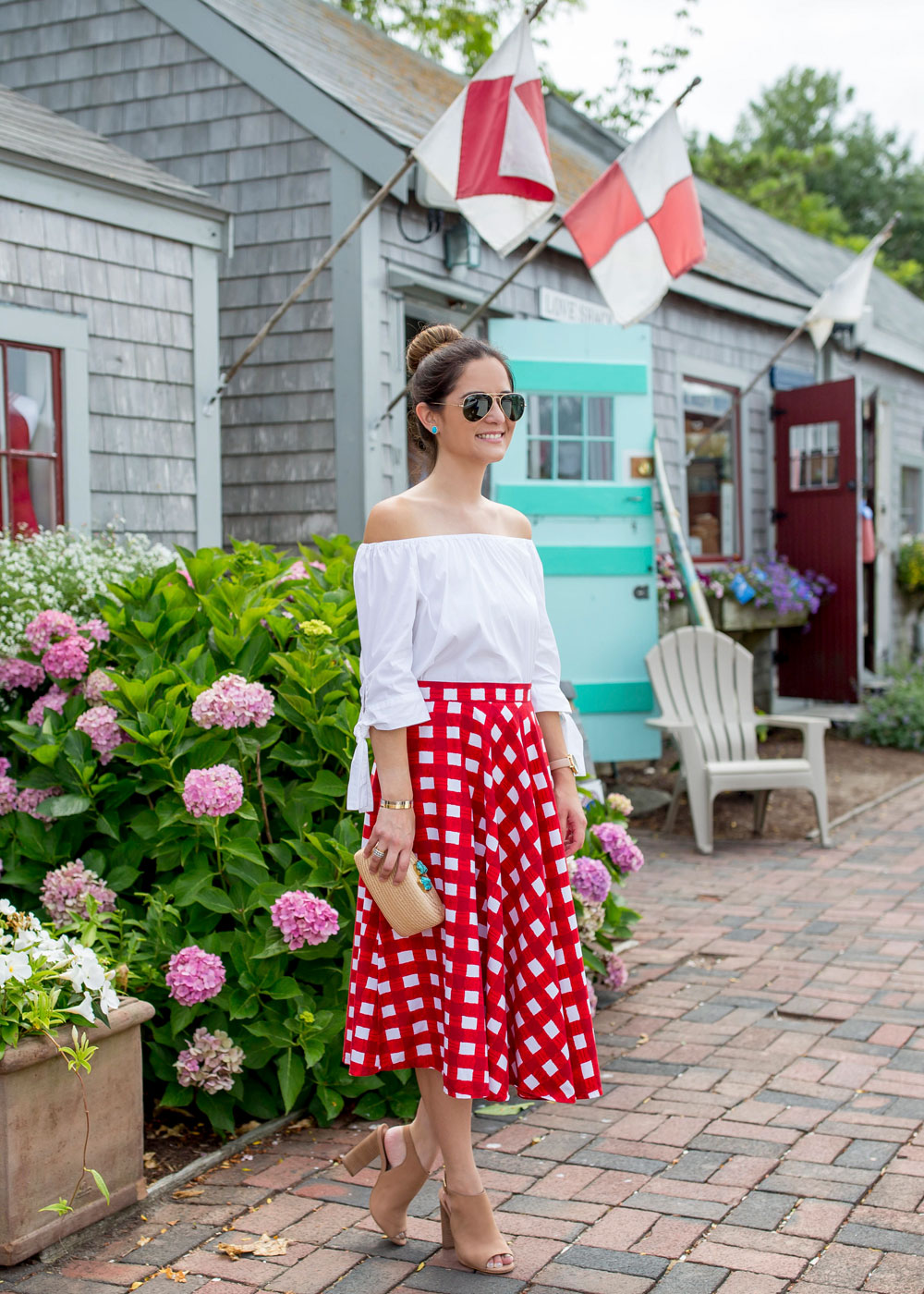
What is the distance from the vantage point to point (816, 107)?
1491 inches

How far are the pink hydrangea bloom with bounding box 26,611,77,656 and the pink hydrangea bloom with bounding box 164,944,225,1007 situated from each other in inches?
42.1

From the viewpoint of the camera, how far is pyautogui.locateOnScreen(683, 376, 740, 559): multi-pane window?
32.6 feet

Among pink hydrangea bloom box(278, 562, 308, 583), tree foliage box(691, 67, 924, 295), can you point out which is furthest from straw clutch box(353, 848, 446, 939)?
tree foliage box(691, 67, 924, 295)

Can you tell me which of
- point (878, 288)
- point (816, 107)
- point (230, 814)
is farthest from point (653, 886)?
point (816, 107)

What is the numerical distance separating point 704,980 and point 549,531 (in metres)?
3.54

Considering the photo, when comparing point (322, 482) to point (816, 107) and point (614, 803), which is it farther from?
point (816, 107)

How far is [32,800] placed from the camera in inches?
134

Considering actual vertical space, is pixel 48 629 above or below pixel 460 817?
above

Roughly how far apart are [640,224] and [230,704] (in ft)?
13.8

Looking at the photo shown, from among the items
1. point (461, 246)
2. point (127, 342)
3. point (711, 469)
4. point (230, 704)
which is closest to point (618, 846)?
point (230, 704)

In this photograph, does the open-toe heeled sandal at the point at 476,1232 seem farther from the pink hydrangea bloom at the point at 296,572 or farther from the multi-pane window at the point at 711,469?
the multi-pane window at the point at 711,469

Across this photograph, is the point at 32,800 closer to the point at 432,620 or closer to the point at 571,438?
the point at 432,620

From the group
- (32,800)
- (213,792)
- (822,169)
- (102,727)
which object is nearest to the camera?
(213,792)

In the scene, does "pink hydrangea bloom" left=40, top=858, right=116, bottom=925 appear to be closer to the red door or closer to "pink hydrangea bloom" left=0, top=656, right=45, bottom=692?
"pink hydrangea bloom" left=0, top=656, right=45, bottom=692
